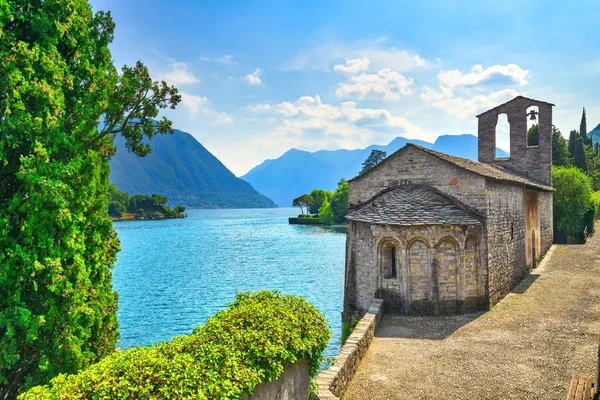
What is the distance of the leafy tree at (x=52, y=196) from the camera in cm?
721

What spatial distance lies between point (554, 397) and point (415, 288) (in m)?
5.62

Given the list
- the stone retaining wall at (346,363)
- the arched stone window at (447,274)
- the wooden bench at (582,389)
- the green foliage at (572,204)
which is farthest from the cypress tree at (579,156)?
the wooden bench at (582,389)

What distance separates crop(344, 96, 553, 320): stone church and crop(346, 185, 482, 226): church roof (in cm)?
3

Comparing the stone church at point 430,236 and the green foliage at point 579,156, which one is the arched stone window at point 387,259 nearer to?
the stone church at point 430,236

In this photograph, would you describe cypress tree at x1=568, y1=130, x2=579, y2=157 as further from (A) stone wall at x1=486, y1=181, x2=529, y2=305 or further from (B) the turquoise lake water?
(A) stone wall at x1=486, y1=181, x2=529, y2=305

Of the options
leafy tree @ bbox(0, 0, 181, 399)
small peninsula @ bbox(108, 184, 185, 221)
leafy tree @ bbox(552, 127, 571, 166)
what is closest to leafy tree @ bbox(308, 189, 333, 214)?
small peninsula @ bbox(108, 184, 185, 221)

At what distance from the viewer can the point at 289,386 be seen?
641cm

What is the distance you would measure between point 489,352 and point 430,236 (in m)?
4.08

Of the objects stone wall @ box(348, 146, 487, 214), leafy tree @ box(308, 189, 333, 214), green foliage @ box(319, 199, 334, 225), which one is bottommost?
green foliage @ box(319, 199, 334, 225)

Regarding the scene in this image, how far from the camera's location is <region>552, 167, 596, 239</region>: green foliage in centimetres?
3256

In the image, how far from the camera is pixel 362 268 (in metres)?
15.0

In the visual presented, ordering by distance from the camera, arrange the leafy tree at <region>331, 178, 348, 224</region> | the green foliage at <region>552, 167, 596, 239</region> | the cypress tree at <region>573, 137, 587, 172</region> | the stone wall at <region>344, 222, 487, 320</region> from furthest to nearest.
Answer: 1. the leafy tree at <region>331, 178, 348, 224</region>
2. the cypress tree at <region>573, 137, 587, 172</region>
3. the green foliage at <region>552, 167, 596, 239</region>
4. the stone wall at <region>344, 222, 487, 320</region>

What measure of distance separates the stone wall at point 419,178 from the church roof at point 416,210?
Answer: 34cm

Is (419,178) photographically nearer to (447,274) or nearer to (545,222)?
(447,274)
